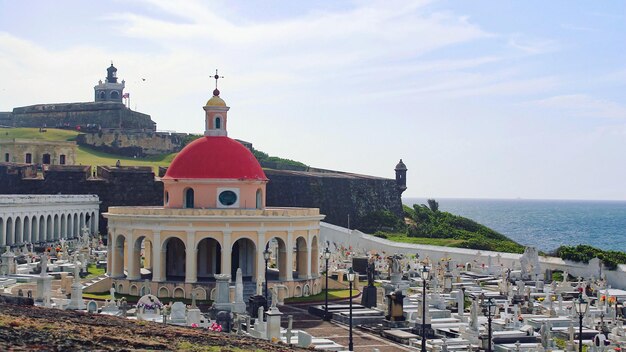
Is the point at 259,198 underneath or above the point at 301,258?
above

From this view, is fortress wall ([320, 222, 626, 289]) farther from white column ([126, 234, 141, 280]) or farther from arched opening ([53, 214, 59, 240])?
arched opening ([53, 214, 59, 240])

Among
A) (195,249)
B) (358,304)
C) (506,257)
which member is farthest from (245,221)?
(506,257)

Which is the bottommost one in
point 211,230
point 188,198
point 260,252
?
point 260,252

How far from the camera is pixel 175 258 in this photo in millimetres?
33906

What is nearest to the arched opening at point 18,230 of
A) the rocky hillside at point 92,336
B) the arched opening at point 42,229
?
the arched opening at point 42,229

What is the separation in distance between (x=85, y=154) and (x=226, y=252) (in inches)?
2060

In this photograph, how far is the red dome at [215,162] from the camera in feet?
109

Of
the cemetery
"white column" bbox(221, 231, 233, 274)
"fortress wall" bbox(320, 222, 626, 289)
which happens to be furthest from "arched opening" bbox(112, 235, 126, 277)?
"fortress wall" bbox(320, 222, 626, 289)

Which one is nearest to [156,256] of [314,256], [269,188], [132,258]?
[132,258]

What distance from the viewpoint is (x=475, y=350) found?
22.4 m

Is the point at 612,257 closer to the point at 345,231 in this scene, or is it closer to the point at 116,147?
the point at 345,231

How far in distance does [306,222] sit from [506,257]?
13.8 m

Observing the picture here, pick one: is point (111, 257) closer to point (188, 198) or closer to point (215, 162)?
point (188, 198)

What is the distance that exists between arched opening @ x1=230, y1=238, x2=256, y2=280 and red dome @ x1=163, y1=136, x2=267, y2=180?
2.45m
